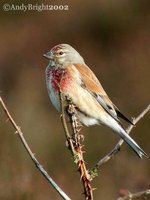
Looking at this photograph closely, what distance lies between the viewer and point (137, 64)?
11984 millimetres

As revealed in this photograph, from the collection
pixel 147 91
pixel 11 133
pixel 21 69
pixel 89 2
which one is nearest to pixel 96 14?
pixel 89 2

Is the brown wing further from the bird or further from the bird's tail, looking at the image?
the bird's tail

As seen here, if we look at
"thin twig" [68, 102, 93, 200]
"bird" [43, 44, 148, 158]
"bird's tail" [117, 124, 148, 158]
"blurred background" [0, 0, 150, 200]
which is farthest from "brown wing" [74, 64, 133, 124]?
"thin twig" [68, 102, 93, 200]

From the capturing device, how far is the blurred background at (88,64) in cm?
680

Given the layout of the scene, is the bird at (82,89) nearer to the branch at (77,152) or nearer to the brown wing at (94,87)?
the brown wing at (94,87)

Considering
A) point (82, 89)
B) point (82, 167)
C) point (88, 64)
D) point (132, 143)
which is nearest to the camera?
point (82, 167)

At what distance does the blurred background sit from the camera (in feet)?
22.3

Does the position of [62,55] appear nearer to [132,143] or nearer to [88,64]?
[132,143]

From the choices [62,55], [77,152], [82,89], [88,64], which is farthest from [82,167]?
[88,64]

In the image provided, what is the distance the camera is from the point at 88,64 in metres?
12.3

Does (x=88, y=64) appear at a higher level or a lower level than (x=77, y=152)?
lower

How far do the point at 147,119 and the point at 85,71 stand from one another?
319 cm

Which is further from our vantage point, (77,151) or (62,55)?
(62,55)

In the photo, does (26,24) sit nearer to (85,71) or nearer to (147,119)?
(147,119)
